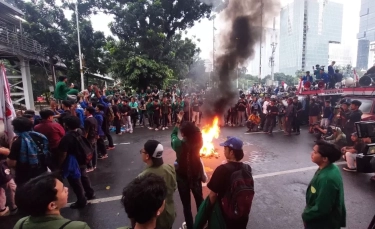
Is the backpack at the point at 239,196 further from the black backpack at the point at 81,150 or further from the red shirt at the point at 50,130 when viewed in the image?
the red shirt at the point at 50,130

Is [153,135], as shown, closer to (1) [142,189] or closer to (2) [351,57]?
(1) [142,189]

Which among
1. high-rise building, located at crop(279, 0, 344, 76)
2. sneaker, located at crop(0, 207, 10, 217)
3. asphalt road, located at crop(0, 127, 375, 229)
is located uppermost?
high-rise building, located at crop(279, 0, 344, 76)

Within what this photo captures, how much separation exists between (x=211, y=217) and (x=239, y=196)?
464mm

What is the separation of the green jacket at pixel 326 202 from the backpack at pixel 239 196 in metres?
0.73

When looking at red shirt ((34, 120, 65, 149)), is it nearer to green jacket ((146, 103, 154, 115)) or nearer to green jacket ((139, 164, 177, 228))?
green jacket ((139, 164, 177, 228))

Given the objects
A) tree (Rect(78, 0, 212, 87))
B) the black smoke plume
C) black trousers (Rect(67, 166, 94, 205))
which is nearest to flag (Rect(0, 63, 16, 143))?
black trousers (Rect(67, 166, 94, 205))

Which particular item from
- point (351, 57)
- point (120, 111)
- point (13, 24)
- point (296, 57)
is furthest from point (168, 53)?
point (351, 57)

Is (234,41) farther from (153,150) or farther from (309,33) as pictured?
(309,33)

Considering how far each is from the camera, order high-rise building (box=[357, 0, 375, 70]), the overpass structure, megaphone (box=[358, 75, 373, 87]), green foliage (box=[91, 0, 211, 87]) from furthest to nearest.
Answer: high-rise building (box=[357, 0, 375, 70]) → green foliage (box=[91, 0, 211, 87]) → the overpass structure → megaphone (box=[358, 75, 373, 87])

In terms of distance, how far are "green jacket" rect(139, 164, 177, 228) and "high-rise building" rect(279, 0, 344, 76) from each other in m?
21.6

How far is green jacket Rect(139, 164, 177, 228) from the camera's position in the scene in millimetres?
2681

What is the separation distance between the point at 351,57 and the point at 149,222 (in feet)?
349

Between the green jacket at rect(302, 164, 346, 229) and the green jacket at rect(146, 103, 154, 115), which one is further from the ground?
the green jacket at rect(146, 103, 154, 115)

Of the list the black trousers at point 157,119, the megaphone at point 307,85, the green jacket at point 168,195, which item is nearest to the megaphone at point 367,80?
the megaphone at point 307,85
